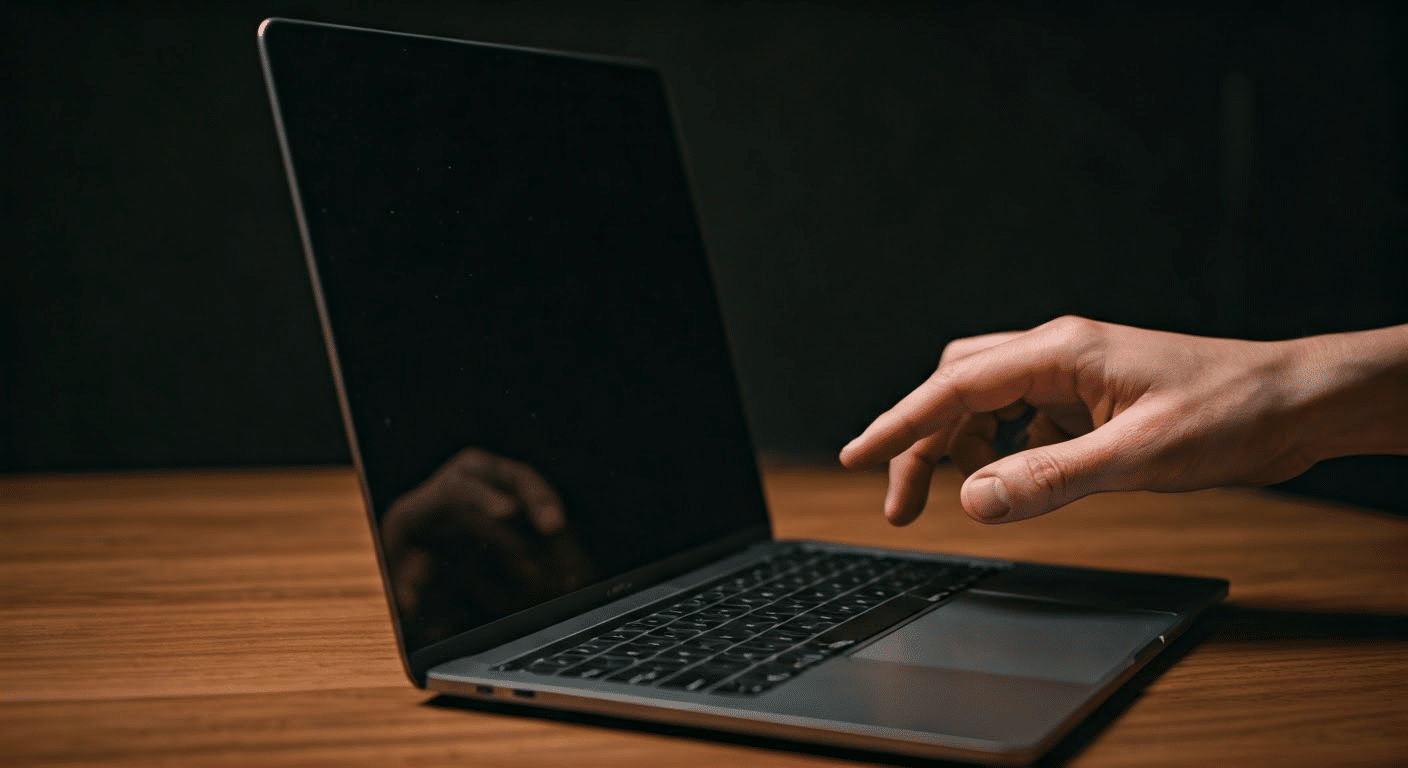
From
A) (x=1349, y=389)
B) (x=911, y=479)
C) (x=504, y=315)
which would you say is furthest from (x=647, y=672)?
(x=1349, y=389)

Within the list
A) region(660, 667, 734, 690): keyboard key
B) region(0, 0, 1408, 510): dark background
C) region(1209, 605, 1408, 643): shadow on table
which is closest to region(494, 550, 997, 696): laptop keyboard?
region(660, 667, 734, 690): keyboard key

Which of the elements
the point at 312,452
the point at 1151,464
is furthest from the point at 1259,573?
the point at 312,452

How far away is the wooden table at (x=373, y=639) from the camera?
0.47 metres

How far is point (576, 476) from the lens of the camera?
678 millimetres

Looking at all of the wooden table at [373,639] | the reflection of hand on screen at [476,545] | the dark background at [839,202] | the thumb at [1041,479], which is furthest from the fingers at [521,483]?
the dark background at [839,202]

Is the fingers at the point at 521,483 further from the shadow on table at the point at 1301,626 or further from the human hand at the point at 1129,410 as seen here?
the shadow on table at the point at 1301,626

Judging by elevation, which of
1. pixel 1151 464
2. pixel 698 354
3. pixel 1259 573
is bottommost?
pixel 1259 573

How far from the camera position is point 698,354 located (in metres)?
0.85

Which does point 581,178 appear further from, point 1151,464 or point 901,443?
point 1151,464

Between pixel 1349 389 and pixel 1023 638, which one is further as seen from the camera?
pixel 1349 389

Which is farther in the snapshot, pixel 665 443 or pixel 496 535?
pixel 665 443

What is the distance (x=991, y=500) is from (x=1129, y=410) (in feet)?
0.36

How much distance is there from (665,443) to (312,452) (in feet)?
3.42

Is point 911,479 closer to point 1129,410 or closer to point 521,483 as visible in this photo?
point 1129,410
